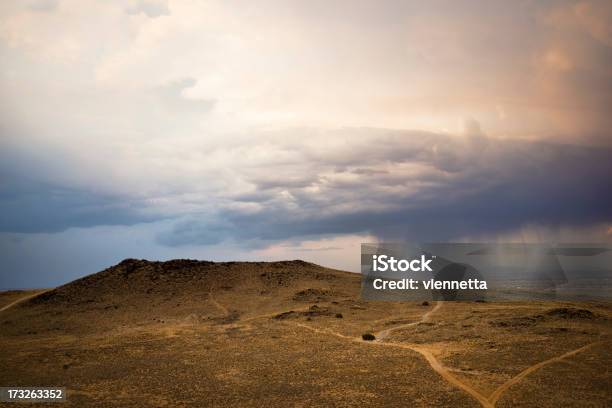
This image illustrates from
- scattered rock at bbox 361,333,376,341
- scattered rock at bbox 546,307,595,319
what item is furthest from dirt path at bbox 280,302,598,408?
scattered rock at bbox 546,307,595,319

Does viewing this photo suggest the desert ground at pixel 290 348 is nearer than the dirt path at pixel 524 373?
No

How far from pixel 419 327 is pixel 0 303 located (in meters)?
51.1

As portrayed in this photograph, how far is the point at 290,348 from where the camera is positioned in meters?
29.7

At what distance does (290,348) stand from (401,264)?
2665 cm

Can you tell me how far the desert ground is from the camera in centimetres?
2007

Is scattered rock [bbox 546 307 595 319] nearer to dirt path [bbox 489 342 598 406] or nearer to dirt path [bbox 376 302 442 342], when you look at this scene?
dirt path [bbox 489 342 598 406]

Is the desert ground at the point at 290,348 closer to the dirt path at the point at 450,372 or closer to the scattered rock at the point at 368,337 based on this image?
the dirt path at the point at 450,372

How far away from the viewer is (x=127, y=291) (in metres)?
54.4

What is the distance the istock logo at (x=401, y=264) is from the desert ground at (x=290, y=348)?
208 inches

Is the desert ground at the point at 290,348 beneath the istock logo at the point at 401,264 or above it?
beneath

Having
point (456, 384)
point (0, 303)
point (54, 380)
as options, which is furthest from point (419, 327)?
point (0, 303)

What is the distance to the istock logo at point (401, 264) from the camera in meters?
52.1

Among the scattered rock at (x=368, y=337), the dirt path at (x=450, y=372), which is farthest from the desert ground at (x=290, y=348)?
the scattered rock at (x=368, y=337)

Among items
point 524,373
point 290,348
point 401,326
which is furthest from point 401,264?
point 524,373
